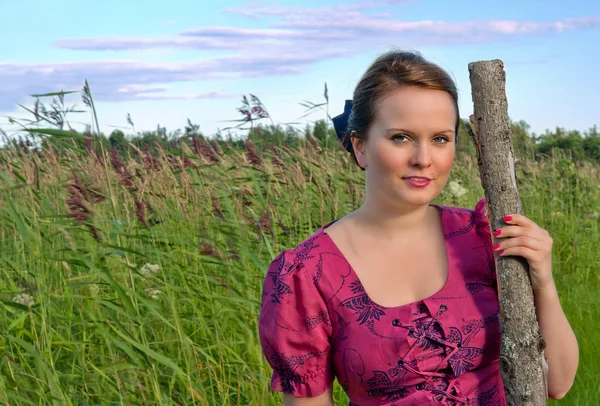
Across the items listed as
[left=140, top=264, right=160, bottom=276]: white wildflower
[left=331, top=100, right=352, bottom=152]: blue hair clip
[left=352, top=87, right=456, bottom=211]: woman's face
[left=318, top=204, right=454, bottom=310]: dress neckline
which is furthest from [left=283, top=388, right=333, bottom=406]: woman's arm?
[left=140, top=264, right=160, bottom=276]: white wildflower

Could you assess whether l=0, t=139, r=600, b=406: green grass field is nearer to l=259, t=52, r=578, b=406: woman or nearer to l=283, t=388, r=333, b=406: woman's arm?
l=283, t=388, r=333, b=406: woman's arm

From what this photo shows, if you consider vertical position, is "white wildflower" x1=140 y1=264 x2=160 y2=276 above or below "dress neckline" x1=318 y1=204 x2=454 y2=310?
below

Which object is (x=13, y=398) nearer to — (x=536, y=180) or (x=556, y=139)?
(x=536, y=180)

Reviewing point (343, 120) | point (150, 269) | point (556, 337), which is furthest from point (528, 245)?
point (150, 269)

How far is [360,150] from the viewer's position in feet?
6.81

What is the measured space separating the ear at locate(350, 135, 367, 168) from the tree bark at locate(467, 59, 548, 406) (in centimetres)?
31

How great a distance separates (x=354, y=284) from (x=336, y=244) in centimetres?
14

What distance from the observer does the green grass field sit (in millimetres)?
3076

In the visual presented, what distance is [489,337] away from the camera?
1.96 meters

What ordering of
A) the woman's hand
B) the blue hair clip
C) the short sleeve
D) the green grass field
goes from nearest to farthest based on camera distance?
the woman's hand, the short sleeve, the blue hair clip, the green grass field

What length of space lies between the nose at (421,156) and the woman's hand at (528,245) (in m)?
0.25

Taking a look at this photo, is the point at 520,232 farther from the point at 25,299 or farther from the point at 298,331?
the point at 25,299

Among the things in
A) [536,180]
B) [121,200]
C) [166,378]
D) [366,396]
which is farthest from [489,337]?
[536,180]

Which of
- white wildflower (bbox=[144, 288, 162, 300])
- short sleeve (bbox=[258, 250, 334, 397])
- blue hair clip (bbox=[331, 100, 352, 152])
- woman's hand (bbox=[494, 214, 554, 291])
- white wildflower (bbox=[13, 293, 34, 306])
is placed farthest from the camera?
white wildflower (bbox=[144, 288, 162, 300])
